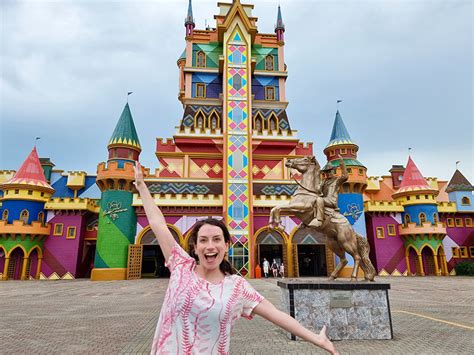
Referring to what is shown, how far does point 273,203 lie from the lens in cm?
2508

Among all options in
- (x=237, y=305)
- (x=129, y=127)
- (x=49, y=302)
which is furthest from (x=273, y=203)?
(x=237, y=305)

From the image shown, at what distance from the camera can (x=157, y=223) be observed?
2.33 metres

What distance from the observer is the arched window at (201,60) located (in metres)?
32.4

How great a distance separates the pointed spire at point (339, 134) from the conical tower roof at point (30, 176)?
25.2 meters

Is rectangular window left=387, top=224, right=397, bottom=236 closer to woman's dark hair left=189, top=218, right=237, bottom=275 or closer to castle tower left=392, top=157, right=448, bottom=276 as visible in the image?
castle tower left=392, top=157, right=448, bottom=276

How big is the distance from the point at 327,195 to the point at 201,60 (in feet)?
91.7

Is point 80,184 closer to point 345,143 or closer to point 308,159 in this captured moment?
point 345,143

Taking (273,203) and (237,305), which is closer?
(237,305)

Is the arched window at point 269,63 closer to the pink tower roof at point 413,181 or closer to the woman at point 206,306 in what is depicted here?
the pink tower roof at point 413,181

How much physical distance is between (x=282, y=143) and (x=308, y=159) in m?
21.1

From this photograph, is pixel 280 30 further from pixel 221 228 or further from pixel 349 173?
pixel 221 228

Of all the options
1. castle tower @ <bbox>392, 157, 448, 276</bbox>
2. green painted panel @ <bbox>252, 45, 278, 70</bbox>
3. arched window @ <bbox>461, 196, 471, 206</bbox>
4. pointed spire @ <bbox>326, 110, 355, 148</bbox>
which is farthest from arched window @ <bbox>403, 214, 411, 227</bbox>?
green painted panel @ <bbox>252, 45, 278, 70</bbox>

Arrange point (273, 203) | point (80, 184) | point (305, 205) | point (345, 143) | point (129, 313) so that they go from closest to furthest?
1. point (305, 205)
2. point (129, 313)
3. point (273, 203)
4. point (345, 143)
5. point (80, 184)

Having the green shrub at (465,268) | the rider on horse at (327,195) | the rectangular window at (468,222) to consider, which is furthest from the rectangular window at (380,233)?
the rider on horse at (327,195)
